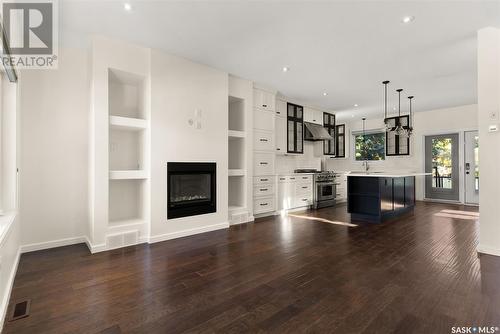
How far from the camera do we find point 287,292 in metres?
2.14

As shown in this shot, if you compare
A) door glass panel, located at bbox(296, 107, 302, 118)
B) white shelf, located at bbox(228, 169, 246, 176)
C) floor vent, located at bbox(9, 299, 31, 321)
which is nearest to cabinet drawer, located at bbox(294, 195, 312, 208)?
white shelf, located at bbox(228, 169, 246, 176)

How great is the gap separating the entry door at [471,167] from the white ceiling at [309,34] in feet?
8.65

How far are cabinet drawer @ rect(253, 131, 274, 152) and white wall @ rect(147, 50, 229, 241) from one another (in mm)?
968

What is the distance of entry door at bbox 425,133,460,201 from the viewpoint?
7.06 m

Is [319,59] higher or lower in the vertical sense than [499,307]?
higher

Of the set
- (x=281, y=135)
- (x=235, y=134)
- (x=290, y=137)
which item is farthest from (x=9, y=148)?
(x=290, y=137)

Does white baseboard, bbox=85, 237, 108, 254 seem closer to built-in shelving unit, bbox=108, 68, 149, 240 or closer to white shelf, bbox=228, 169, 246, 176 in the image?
built-in shelving unit, bbox=108, 68, 149, 240

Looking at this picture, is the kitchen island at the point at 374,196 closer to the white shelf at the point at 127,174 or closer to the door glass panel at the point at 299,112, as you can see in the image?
the door glass panel at the point at 299,112

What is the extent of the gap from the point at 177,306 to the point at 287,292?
92 cm

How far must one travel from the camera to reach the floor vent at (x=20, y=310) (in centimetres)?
182

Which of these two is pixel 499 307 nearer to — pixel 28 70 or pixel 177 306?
pixel 177 306

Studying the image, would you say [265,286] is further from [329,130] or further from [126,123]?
[329,130]

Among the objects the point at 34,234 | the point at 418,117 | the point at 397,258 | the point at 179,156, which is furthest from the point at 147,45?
the point at 418,117

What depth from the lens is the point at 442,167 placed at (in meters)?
7.27
